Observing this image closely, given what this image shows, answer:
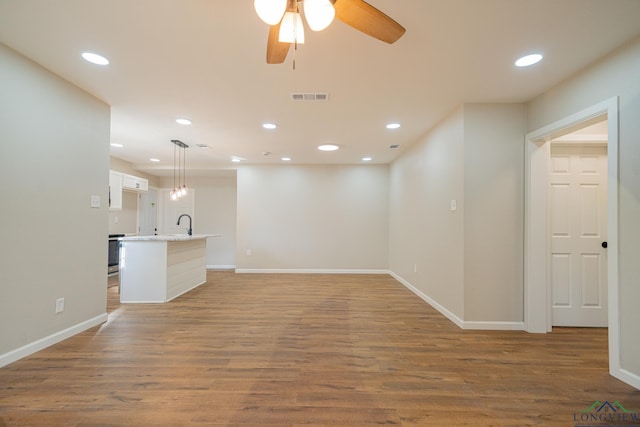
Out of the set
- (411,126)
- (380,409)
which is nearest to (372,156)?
(411,126)

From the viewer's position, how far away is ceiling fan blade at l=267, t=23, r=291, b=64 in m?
1.60

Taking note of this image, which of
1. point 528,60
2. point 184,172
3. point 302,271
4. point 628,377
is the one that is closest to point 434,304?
point 628,377

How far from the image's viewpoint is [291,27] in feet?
4.87

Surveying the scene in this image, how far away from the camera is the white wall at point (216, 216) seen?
25.4 feet

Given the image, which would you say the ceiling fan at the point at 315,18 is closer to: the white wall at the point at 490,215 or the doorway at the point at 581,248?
the white wall at the point at 490,215

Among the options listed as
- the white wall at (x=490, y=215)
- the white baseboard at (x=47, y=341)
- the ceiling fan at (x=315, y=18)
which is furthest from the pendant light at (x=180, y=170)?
the white wall at (x=490, y=215)

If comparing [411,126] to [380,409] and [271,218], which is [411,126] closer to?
[380,409]

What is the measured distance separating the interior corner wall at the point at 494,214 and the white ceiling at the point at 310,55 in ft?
1.06

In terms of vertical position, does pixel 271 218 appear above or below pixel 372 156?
below

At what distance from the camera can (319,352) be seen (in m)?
2.62

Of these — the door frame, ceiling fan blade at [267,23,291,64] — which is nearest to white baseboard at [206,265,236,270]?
the door frame

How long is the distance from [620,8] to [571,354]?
2.79m

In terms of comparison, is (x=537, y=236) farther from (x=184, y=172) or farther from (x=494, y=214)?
(x=184, y=172)

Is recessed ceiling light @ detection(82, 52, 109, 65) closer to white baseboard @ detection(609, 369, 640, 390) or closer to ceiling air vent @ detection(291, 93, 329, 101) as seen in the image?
ceiling air vent @ detection(291, 93, 329, 101)
